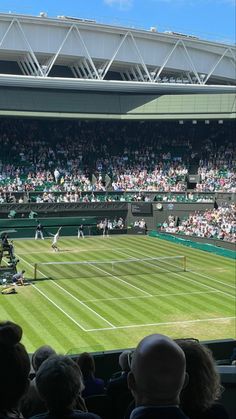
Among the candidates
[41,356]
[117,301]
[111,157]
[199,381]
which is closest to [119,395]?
[41,356]

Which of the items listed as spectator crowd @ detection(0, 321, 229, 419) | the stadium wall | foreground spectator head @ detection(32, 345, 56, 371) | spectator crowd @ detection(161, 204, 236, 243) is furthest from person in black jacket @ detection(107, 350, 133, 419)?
the stadium wall

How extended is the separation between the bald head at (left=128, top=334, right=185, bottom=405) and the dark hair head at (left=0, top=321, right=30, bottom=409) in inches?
30.5

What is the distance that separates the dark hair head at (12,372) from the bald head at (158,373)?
2.54 feet

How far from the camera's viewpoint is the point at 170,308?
79.9ft

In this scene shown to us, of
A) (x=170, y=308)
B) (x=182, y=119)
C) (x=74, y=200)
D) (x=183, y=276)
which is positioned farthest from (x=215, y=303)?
(x=182, y=119)

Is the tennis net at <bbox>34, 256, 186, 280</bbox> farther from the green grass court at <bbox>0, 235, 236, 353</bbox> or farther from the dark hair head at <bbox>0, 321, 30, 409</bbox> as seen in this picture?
the dark hair head at <bbox>0, 321, 30, 409</bbox>

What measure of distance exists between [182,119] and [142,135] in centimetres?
684

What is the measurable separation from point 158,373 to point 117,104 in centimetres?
5306

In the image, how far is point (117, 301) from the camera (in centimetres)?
2533

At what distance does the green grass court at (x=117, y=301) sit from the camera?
20359 millimetres

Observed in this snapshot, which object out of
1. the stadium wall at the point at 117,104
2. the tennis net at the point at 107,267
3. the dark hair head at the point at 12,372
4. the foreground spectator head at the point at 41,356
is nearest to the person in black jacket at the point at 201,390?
the dark hair head at the point at 12,372

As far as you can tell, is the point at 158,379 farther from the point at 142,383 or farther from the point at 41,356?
the point at 41,356

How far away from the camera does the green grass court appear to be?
66.8 feet

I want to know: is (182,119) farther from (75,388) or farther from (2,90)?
(75,388)
